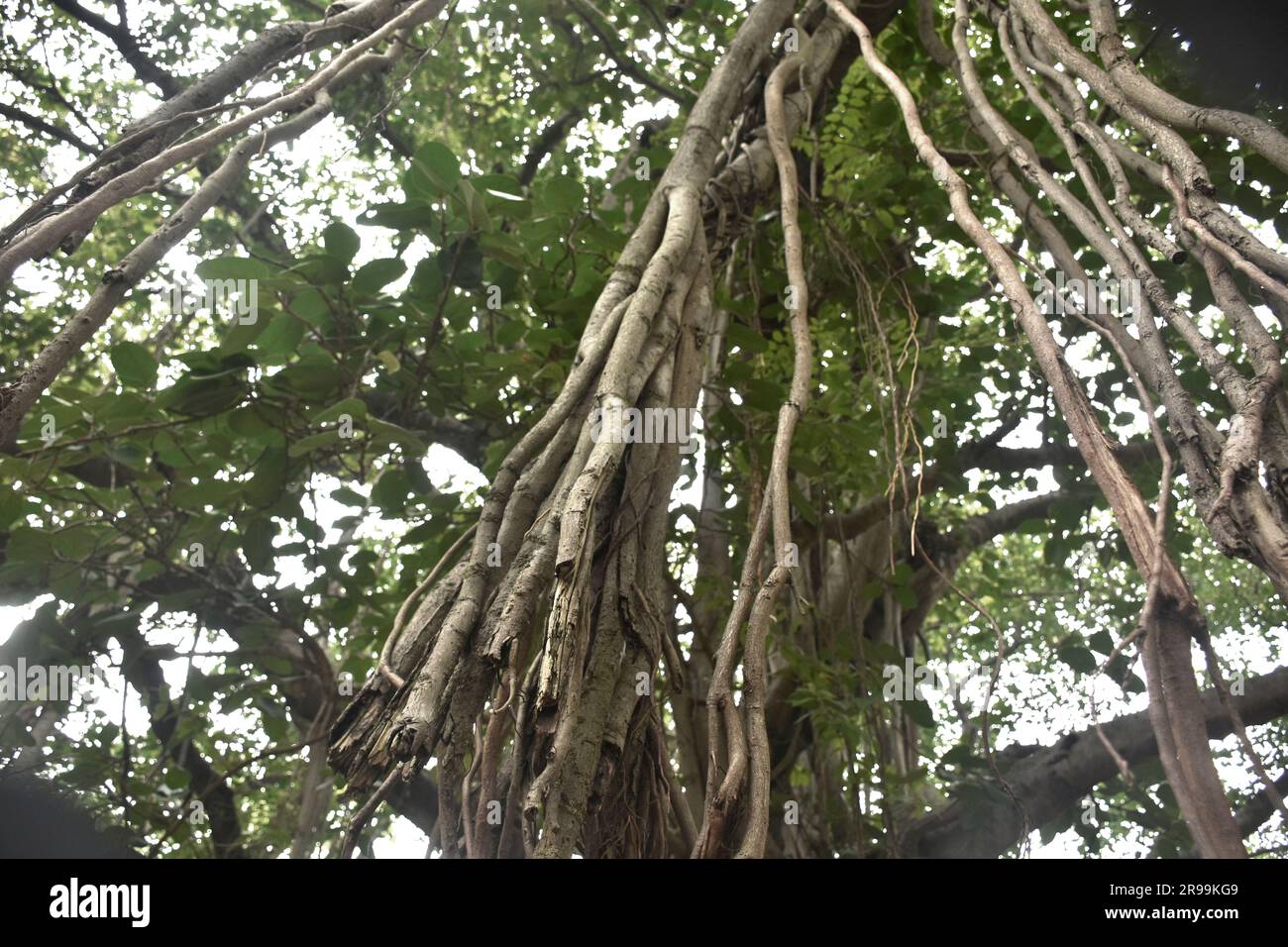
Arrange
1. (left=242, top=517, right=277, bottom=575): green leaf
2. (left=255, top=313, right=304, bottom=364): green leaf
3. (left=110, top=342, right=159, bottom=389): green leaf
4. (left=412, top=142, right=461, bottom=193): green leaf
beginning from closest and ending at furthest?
(left=412, top=142, right=461, bottom=193): green leaf → (left=110, top=342, right=159, bottom=389): green leaf → (left=255, top=313, right=304, bottom=364): green leaf → (left=242, top=517, right=277, bottom=575): green leaf

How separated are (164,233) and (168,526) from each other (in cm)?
153

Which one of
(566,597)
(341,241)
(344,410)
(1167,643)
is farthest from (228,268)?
(1167,643)

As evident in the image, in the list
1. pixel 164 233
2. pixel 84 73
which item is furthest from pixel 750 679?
pixel 84 73

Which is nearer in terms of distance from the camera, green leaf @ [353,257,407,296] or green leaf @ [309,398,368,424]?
green leaf @ [309,398,368,424]

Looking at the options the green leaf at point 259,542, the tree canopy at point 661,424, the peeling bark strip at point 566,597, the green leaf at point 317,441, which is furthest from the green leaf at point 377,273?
the green leaf at point 259,542

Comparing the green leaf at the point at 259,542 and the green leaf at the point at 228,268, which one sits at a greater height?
the green leaf at the point at 228,268

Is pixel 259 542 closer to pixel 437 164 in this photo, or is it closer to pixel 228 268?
pixel 228 268

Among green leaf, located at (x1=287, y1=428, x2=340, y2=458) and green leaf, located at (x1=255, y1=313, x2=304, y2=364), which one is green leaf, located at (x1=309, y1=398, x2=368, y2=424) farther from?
green leaf, located at (x1=255, y1=313, x2=304, y2=364)

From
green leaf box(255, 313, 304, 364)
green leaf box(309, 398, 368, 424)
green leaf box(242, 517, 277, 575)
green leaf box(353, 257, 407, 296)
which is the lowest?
green leaf box(242, 517, 277, 575)

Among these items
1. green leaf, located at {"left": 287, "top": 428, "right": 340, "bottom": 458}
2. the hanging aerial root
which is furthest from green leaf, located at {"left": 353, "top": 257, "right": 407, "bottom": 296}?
the hanging aerial root

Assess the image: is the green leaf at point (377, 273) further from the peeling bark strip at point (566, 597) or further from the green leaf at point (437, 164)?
the peeling bark strip at point (566, 597)

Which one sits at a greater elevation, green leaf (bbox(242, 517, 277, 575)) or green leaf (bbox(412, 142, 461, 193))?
green leaf (bbox(412, 142, 461, 193))

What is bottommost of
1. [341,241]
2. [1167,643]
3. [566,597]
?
[1167,643]

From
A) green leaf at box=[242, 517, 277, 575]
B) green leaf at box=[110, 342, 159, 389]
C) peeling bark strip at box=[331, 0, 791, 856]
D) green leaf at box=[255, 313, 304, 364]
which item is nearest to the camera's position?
peeling bark strip at box=[331, 0, 791, 856]
